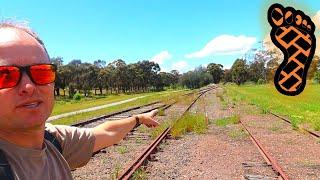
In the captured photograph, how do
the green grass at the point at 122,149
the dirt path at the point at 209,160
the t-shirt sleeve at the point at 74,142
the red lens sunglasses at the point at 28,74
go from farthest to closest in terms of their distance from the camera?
the green grass at the point at 122,149 → the dirt path at the point at 209,160 → the t-shirt sleeve at the point at 74,142 → the red lens sunglasses at the point at 28,74

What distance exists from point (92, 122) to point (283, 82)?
439 inches

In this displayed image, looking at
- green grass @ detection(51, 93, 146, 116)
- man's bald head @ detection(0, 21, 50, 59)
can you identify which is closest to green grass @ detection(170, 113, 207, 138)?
man's bald head @ detection(0, 21, 50, 59)

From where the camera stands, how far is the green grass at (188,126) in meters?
15.3

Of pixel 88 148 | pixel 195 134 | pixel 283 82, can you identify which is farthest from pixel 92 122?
pixel 88 148

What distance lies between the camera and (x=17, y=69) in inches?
71.4

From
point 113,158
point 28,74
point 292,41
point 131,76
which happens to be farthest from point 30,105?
point 131,76

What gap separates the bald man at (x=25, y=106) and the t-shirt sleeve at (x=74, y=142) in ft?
0.71

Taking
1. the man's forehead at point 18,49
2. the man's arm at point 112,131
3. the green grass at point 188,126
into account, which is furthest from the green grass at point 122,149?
the man's forehead at point 18,49

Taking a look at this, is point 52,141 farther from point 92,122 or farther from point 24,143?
point 92,122

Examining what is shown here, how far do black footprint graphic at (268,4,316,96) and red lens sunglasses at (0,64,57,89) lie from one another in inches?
232

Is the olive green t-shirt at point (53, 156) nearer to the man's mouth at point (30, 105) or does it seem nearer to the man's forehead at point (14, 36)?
the man's mouth at point (30, 105)

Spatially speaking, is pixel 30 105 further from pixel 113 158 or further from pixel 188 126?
pixel 188 126

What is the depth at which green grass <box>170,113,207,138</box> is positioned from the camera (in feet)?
50.3

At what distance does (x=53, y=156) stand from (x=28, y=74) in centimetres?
41
